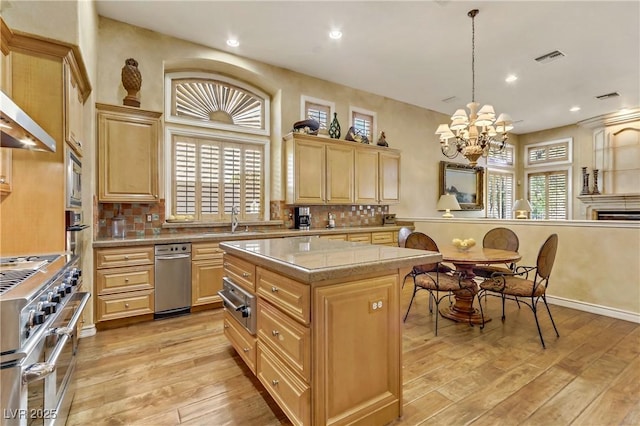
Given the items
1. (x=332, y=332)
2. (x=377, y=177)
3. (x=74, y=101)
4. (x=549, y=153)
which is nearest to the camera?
(x=332, y=332)

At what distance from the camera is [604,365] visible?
7.78 feet

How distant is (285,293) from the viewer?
1.64 meters

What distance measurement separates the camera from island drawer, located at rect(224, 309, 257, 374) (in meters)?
2.05

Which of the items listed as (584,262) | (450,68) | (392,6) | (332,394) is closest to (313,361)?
(332,394)

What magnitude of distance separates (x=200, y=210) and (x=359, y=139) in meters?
2.95

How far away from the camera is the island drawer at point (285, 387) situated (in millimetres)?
1497

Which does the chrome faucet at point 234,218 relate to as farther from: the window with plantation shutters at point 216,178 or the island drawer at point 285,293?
the island drawer at point 285,293

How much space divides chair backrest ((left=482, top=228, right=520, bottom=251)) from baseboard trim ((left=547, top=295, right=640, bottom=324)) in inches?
37.2

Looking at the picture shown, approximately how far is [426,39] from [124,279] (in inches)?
183

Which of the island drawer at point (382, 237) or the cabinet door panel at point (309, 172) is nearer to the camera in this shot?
the cabinet door panel at point (309, 172)

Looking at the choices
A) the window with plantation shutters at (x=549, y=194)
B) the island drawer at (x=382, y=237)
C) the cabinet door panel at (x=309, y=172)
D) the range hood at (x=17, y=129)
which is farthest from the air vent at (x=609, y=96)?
the range hood at (x=17, y=129)

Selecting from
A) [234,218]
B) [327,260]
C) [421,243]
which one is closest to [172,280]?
[234,218]

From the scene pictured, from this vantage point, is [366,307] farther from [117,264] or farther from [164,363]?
[117,264]

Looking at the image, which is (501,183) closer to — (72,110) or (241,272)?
(241,272)
